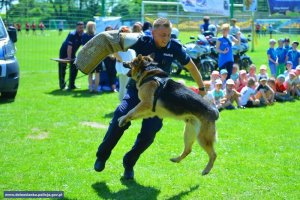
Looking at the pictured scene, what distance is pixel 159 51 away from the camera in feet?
14.9

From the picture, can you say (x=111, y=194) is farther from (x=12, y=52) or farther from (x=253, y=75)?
(x=253, y=75)

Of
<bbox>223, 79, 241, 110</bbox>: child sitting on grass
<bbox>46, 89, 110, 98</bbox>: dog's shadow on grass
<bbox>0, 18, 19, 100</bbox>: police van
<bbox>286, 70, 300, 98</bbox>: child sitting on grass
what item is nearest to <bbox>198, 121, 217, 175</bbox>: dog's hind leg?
<bbox>223, 79, 241, 110</bbox>: child sitting on grass

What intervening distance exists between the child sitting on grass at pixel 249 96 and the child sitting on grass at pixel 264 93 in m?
0.15

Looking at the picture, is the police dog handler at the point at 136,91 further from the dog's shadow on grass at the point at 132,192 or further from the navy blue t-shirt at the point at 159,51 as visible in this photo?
the dog's shadow on grass at the point at 132,192

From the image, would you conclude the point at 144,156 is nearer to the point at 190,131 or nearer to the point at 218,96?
the point at 190,131

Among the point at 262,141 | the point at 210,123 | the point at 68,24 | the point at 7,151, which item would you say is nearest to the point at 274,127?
the point at 262,141

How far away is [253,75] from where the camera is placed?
10211mm

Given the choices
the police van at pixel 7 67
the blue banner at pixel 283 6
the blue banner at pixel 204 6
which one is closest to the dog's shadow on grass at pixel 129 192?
the police van at pixel 7 67

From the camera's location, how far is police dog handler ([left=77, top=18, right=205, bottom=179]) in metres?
4.37

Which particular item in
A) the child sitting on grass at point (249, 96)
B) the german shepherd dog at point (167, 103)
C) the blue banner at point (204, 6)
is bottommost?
the child sitting on grass at point (249, 96)

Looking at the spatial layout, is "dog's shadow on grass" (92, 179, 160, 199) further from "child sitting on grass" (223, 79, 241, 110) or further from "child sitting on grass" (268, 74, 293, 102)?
"child sitting on grass" (268, 74, 293, 102)

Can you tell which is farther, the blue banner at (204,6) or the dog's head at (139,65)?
the blue banner at (204,6)

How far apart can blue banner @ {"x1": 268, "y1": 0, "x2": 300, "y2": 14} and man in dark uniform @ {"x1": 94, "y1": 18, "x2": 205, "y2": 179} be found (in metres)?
17.6

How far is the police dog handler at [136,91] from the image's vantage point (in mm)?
4371
